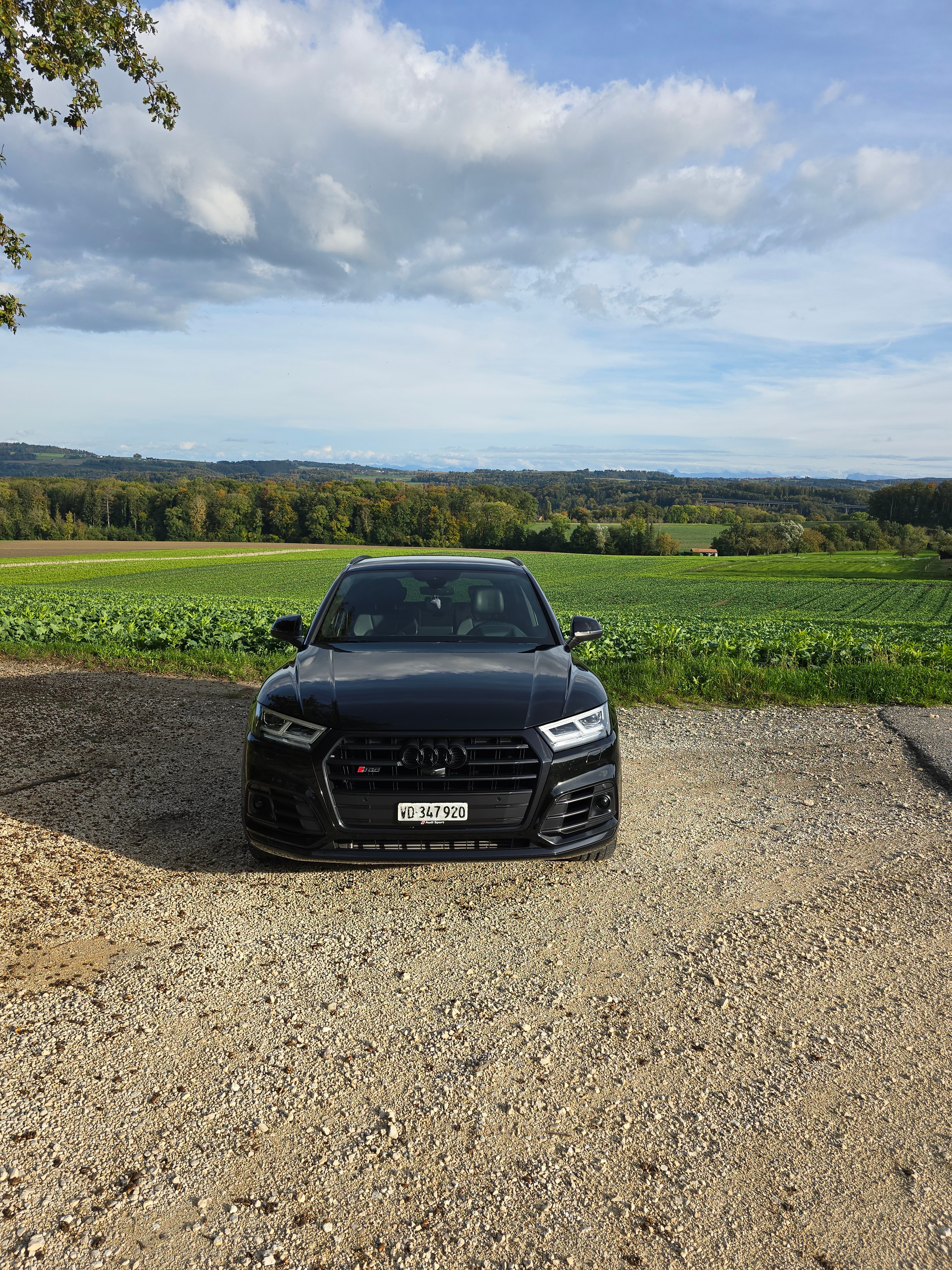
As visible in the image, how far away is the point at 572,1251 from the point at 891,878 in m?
3.04

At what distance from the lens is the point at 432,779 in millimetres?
3695

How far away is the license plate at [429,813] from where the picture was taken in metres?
3.68

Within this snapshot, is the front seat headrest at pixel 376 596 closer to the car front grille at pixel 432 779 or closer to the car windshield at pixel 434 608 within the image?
the car windshield at pixel 434 608

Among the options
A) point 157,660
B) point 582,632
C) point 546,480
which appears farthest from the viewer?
point 546,480

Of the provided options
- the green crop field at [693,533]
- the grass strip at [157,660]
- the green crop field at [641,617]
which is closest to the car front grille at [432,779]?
the green crop field at [641,617]

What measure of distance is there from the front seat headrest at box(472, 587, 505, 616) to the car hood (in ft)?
1.92

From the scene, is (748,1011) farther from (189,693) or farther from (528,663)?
(189,693)

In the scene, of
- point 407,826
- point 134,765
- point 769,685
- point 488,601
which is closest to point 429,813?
point 407,826

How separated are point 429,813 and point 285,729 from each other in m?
0.84

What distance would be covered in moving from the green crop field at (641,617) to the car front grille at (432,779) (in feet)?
16.8

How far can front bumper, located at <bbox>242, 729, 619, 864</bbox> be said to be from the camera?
3699 millimetres

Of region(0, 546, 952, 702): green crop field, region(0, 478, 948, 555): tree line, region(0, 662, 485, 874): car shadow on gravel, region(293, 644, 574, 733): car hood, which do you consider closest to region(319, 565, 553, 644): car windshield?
region(293, 644, 574, 733): car hood

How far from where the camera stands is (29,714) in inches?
304

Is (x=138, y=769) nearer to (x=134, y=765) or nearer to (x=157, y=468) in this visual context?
(x=134, y=765)
